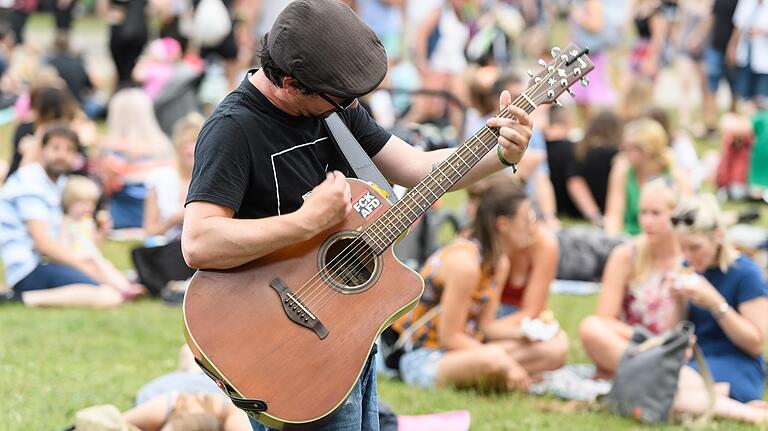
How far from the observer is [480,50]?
46.1ft

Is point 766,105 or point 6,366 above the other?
point 766,105

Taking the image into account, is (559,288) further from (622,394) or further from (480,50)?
(480,50)

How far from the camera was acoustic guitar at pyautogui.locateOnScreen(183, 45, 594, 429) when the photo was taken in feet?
10.9

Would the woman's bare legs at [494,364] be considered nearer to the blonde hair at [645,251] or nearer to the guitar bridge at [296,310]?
the blonde hair at [645,251]

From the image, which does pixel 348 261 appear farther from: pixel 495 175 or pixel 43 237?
pixel 43 237

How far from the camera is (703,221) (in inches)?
220

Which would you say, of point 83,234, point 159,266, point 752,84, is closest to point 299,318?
point 159,266

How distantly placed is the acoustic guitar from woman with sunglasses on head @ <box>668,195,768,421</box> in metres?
2.33

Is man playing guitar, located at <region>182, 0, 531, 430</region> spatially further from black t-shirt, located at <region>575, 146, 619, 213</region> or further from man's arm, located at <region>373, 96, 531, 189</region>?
black t-shirt, located at <region>575, 146, 619, 213</region>

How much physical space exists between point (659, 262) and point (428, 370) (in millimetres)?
1343

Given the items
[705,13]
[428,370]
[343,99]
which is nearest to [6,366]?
[428,370]

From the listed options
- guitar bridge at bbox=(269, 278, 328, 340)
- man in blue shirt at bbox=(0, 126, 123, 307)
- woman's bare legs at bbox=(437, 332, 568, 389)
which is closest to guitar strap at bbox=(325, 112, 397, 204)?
guitar bridge at bbox=(269, 278, 328, 340)

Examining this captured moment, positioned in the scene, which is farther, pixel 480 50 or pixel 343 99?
pixel 480 50

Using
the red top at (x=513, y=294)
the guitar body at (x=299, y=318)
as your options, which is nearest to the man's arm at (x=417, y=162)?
the guitar body at (x=299, y=318)
